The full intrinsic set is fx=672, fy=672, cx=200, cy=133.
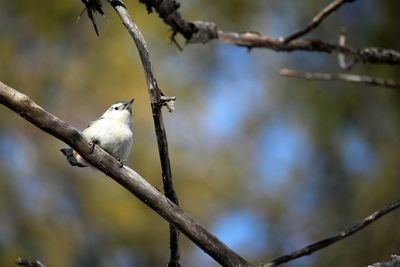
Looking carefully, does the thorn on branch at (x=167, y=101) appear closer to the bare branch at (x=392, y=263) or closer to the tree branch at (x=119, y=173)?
the tree branch at (x=119, y=173)

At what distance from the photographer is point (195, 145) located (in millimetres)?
6840

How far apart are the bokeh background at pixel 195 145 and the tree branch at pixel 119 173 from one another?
3.66 m

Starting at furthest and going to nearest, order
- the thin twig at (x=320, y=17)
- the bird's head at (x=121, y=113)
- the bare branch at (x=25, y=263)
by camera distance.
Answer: the bird's head at (x=121, y=113) < the thin twig at (x=320, y=17) < the bare branch at (x=25, y=263)

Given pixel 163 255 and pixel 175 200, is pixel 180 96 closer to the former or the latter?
pixel 163 255

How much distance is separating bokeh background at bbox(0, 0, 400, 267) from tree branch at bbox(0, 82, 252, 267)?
3.66 metres

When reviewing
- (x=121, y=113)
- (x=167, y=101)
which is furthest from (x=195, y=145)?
(x=167, y=101)

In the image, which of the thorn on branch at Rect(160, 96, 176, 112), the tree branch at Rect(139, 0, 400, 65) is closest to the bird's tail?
the tree branch at Rect(139, 0, 400, 65)

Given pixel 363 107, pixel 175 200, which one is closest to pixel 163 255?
pixel 363 107

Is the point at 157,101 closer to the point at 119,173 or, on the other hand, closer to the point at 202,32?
the point at 119,173

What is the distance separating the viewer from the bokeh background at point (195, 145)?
6.15 metres

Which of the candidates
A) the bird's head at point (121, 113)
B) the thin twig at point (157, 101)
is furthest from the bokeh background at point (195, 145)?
the thin twig at point (157, 101)

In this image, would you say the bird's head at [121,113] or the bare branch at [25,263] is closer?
the bare branch at [25,263]

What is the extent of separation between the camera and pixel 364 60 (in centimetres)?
349

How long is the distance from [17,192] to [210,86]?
2306mm
